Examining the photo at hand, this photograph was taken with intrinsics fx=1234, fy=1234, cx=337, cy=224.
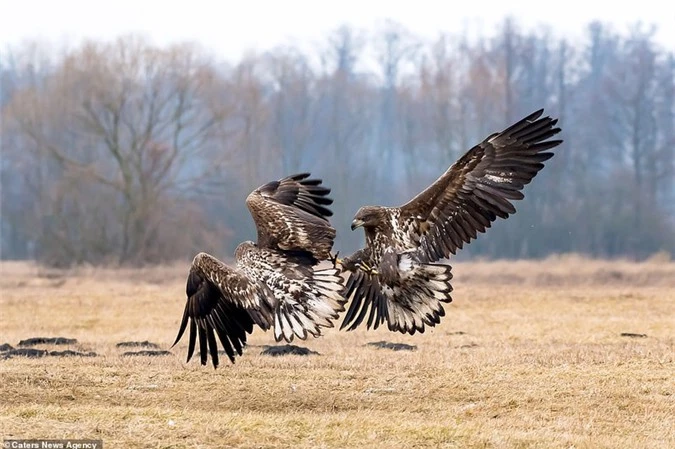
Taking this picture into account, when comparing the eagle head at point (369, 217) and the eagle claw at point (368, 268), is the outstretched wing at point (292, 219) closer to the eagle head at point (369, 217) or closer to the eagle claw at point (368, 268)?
the eagle claw at point (368, 268)

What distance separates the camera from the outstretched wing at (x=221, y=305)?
10641mm

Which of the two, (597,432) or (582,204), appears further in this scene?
(582,204)

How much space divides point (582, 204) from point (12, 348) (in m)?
38.6

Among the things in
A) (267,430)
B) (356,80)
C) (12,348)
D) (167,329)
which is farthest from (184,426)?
(356,80)

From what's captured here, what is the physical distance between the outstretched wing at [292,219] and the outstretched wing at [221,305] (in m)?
0.75

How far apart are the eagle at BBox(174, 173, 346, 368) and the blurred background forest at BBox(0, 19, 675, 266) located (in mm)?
29386

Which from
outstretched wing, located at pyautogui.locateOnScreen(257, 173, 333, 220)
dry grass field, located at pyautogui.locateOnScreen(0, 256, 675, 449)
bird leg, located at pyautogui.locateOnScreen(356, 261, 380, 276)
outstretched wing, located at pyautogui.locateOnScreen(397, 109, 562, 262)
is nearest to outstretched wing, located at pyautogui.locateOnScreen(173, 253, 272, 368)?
dry grass field, located at pyautogui.locateOnScreen(0, 256, 675, 449)

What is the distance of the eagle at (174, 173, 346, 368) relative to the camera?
10539 mm

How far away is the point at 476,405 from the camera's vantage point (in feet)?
35.2

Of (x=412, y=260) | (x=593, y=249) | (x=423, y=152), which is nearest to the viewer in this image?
(x=412, y=260)

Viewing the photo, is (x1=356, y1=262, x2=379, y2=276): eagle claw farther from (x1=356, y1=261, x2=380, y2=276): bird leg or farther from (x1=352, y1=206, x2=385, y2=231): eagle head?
(x1=352, y1=206, x2=385, y2=231): eagle head

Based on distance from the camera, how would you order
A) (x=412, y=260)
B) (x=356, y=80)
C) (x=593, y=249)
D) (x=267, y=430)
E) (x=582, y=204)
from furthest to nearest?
1. (x=356, y=80)
2. (x=582, y=204)
3. (x=593, y=249)
4. (x=412, y=260)
5. (x=267, y=430)

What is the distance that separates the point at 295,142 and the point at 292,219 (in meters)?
46.8

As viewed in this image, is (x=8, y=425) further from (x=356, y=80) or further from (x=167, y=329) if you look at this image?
(x=356, y=80)
